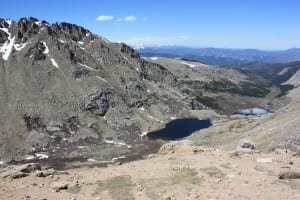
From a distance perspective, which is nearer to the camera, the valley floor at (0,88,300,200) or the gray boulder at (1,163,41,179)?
the valley floor at (0,88,300,200)

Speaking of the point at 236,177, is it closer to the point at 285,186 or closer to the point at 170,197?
the point at 285,186

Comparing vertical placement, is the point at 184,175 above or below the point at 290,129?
above

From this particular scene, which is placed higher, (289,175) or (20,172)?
(20,172)

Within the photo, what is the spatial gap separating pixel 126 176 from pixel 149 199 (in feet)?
18.6

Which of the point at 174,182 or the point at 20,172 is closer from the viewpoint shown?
the point at 174,182

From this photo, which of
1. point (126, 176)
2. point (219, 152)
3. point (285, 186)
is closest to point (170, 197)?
point (126, 176)

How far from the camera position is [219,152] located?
4466cm

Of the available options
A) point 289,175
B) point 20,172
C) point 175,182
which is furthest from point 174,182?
point 20,172

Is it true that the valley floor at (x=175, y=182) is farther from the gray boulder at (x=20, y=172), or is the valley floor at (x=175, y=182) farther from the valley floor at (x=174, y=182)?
the gray boulder at (x=20, y=172)

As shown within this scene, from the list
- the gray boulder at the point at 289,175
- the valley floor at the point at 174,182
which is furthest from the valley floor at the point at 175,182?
the gray boulder at the point at 289,175

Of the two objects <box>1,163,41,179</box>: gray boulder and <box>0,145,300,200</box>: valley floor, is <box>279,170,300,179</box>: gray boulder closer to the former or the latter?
<box>0,145,300,200</box>: valley floor

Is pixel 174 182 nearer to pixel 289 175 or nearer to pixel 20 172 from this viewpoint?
pixel 289 175

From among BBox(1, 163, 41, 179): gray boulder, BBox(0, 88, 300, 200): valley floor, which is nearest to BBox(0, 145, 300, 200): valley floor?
BBox(0, 88, 300, 200): valley floor

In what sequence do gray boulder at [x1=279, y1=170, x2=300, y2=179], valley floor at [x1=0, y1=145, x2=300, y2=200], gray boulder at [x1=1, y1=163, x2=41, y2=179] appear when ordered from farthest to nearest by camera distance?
gray boulder at [x1=1, y1=163, x2=41, y2=179] < gray boulder at [x1=279, y1=170, x2=300, y2=179] < valley floor at [x1=0, y1=145, x2=300, y2=200]
